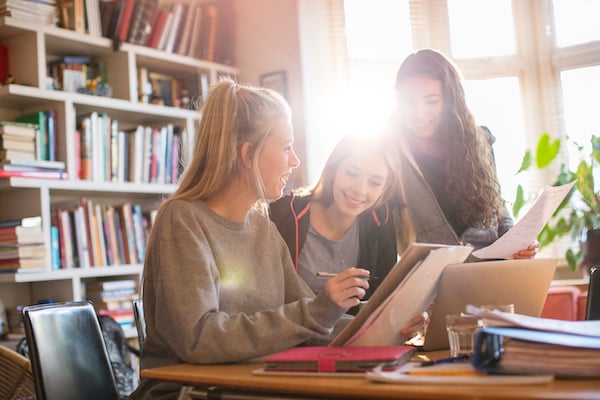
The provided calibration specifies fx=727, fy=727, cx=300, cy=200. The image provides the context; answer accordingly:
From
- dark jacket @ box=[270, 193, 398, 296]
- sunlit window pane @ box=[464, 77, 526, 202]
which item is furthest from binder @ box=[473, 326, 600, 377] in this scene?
sunlit window pane @ box=[464, 77, 526, 202]

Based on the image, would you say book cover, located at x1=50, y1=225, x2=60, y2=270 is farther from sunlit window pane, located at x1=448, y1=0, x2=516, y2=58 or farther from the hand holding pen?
sunlit window pane, located at x1=448, y1=0, x2=516, y2=58

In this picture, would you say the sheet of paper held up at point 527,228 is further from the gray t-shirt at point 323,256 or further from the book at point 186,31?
the book at point 186,31

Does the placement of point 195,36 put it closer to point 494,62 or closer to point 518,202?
point 494,62

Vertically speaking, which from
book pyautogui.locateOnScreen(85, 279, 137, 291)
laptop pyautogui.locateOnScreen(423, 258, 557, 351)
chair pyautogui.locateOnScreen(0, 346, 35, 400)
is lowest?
chair pyautogui.locateOnScreen(0, 346, 35, 400)

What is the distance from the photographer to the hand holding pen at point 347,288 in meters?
1.32

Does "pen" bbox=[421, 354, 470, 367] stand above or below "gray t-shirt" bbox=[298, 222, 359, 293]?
below

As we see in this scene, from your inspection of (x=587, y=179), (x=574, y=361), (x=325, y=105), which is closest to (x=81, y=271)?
(x=325, y=105)

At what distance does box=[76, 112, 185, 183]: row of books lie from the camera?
11.5 ft

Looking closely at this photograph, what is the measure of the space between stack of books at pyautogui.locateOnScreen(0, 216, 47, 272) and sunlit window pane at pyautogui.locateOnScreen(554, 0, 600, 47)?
118 inches

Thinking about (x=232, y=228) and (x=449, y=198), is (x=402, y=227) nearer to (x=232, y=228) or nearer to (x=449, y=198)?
(x=449, y=198)

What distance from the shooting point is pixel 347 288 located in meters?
1.33

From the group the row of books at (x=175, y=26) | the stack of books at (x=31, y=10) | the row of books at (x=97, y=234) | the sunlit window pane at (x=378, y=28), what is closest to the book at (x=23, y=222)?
the row of books at (x=97, y=234)

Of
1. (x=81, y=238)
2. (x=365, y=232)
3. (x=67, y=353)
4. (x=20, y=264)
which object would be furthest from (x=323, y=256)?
(x=81, y=238)

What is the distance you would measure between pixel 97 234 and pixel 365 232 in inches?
72.5
